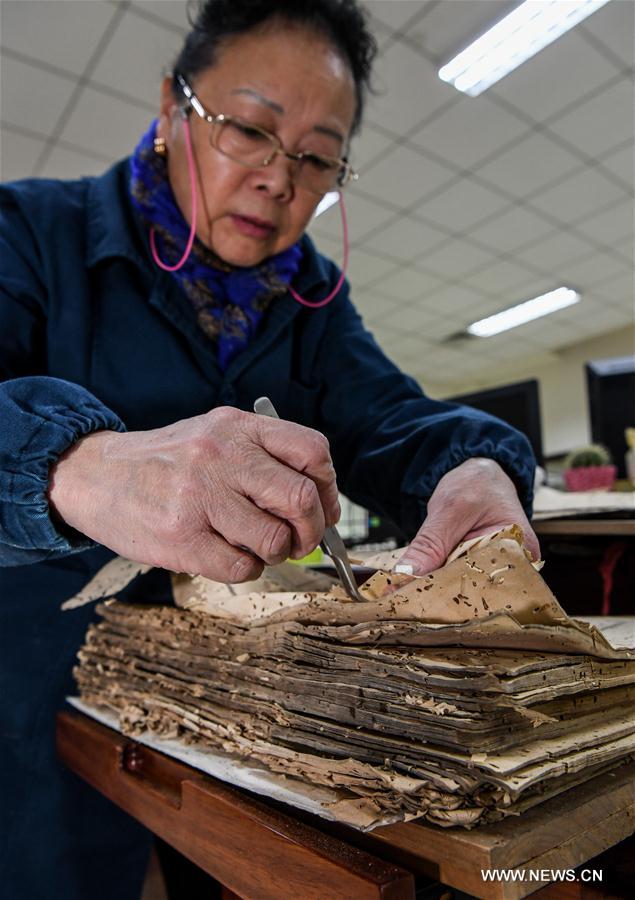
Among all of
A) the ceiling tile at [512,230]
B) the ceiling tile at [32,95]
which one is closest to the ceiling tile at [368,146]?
the ceiling tile at [512,230]

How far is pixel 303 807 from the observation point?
395 millimetres

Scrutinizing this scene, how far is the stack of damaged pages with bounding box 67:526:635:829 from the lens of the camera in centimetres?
35

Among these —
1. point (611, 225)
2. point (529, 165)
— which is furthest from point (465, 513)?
point (611, 225)

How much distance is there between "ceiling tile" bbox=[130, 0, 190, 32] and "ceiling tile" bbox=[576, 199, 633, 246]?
3.41 m

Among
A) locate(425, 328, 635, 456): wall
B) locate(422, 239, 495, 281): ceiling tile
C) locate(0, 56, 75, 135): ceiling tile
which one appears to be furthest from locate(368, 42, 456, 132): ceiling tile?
locate(425, 328, 635, 456): wall

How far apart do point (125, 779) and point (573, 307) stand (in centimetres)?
688

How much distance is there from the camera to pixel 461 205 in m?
4.48

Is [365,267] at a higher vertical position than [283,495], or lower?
higher

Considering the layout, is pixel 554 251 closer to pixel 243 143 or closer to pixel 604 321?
pixel 604 321

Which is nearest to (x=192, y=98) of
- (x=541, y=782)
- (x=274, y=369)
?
(x=274, y=369)

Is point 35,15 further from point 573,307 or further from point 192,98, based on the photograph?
point 573,307

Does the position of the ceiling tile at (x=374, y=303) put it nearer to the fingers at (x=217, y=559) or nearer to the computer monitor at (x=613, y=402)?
the computer monitor at (x=613, y=402)

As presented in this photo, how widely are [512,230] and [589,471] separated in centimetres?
380

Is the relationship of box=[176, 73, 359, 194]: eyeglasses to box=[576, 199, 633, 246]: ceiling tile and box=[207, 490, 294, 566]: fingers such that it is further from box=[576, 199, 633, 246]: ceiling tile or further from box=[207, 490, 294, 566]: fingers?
box=[576, 199, 633, 246]: ceiling tile
